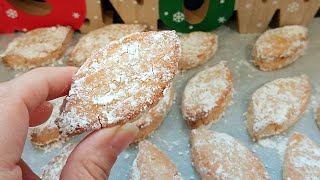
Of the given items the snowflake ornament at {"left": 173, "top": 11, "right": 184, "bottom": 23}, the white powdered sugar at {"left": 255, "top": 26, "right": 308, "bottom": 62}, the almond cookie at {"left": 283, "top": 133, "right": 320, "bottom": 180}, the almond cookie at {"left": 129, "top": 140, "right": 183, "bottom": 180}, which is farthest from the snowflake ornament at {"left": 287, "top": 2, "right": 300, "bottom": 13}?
the almond cookie at {"left": 129, "top": 140, "right": 183, "bottom": 180}

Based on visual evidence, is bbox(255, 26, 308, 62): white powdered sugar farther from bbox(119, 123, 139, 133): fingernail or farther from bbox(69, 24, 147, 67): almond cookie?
bbox(119, 123, 139, 133): fingernail

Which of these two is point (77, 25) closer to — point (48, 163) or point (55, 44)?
point (55, 44)

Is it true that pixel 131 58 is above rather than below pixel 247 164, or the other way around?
above

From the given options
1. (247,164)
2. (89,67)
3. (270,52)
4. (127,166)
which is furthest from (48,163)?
(270,52)

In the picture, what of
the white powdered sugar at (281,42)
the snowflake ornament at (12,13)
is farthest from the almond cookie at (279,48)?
the snowflake ornament at (12,13)

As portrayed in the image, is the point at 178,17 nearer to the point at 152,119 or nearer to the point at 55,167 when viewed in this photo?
the point at 152,119

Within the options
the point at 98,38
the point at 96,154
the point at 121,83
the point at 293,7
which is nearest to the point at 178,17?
the point at 98,38

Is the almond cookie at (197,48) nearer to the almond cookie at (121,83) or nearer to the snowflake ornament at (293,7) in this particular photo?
the snowflake ornament at (293,7)
